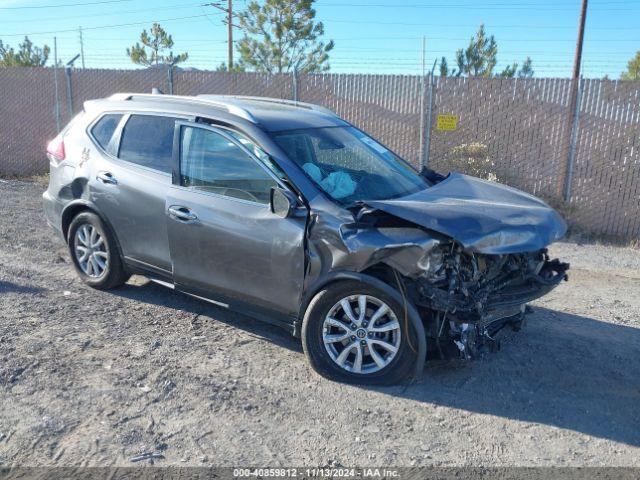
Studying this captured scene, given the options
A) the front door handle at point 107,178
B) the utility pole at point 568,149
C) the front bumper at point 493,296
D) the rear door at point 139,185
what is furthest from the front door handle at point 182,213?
the utility pole at point 568,149

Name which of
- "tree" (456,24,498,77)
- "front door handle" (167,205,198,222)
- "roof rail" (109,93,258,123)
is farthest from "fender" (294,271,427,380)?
"tree" (456,24,498,77)

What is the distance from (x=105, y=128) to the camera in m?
5.63

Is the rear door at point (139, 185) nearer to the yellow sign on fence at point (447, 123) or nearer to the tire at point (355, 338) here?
the tire at point (355, 338)

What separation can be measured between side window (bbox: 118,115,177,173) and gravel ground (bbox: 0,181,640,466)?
1.32 meters

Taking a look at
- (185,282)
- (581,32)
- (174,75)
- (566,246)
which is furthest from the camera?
(581,32)

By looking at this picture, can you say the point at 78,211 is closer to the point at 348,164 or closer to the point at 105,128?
the point at 105,128

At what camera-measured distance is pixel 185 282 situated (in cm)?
493

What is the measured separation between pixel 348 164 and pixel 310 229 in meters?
1.03

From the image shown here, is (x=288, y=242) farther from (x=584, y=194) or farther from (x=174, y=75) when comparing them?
(x=174, y=75)

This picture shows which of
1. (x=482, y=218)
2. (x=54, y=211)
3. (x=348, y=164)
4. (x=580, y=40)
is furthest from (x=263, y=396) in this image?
(x=580, y=40)

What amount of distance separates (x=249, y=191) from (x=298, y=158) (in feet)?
1.44

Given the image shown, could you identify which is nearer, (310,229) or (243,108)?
(310,229)

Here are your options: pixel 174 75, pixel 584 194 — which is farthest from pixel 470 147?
pixel 174 75

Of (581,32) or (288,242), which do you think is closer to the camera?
(288,242)
